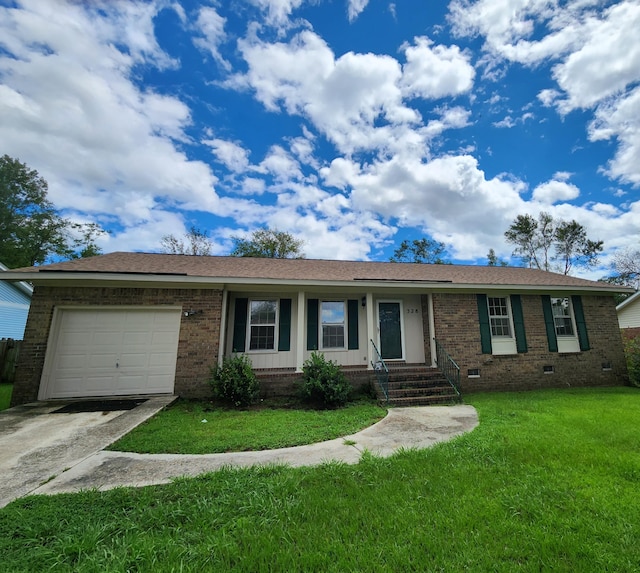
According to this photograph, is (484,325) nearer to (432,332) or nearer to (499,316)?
(499,316)

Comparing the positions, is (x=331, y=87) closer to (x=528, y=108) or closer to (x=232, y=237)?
(x=528, y=108)

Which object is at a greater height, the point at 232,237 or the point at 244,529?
the point at 232,237

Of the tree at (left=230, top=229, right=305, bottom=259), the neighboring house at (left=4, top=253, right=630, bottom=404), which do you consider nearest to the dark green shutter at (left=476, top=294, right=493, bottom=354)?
the neighboring house at (left=4, top=253, right=630, bottom=404)

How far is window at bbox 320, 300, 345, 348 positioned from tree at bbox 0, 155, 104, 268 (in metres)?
24.5

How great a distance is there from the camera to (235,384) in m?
6.52

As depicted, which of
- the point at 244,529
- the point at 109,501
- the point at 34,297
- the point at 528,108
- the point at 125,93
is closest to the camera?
the point at 244,529

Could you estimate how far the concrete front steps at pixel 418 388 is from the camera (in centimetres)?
682

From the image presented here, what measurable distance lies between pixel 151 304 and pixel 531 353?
10958mm

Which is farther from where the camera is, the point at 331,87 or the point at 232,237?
the point at 232,237

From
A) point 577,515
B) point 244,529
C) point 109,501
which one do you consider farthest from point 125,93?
point 577,515

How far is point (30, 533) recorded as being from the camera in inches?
83.3

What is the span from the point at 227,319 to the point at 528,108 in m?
12.5

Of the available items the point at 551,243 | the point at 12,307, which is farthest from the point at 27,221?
the point at 551,243

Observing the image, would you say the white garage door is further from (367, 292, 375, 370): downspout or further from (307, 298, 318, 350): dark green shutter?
(367, 292, 375, 370): downspout
